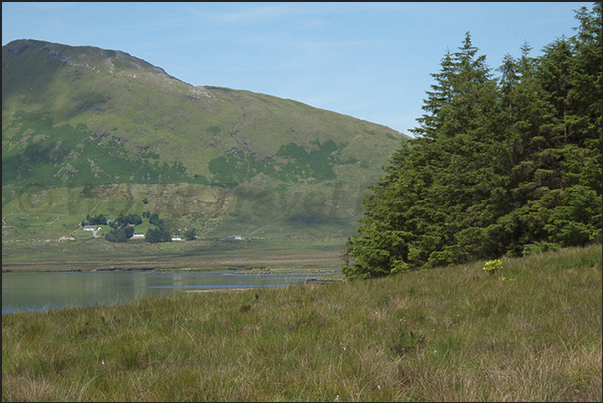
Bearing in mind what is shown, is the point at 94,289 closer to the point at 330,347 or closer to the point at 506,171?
the point at 506,171

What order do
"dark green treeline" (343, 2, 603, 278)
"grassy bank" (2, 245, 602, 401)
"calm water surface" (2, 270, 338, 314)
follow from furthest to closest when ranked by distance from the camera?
"dark green treeline" (343, 2, 603, 278), "calm water surface" (2, 270, 338, 314), "grassy bank" (2, 245, 602, 401)

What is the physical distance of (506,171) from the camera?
91.8ft

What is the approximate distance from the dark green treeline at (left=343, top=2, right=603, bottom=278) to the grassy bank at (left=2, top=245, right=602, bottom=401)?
14.9 metres

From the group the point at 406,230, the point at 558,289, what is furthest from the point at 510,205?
the point at 558,289

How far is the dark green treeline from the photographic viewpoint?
→ 77.7ft

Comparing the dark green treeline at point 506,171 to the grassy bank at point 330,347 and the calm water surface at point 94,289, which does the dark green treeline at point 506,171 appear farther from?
the grassy bank at point 330,347

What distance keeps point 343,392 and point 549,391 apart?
Result: 168cm

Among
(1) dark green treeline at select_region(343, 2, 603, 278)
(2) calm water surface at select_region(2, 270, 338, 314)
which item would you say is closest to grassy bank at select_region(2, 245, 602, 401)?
(2) calm water surface at select_region(2, 270, 338, 314)

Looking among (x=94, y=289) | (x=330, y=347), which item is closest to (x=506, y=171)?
(x=330, y=347)

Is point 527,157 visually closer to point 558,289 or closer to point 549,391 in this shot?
point 558,289

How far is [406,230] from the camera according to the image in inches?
1405

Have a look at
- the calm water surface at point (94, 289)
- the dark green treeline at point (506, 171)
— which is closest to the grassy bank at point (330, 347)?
the calm water surface at point (94, 289)

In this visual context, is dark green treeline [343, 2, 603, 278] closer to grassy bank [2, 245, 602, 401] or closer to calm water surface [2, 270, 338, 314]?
calm water surface [2, 270, 338, 314]

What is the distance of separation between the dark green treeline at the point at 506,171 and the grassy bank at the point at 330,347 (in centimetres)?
Result: 1490
